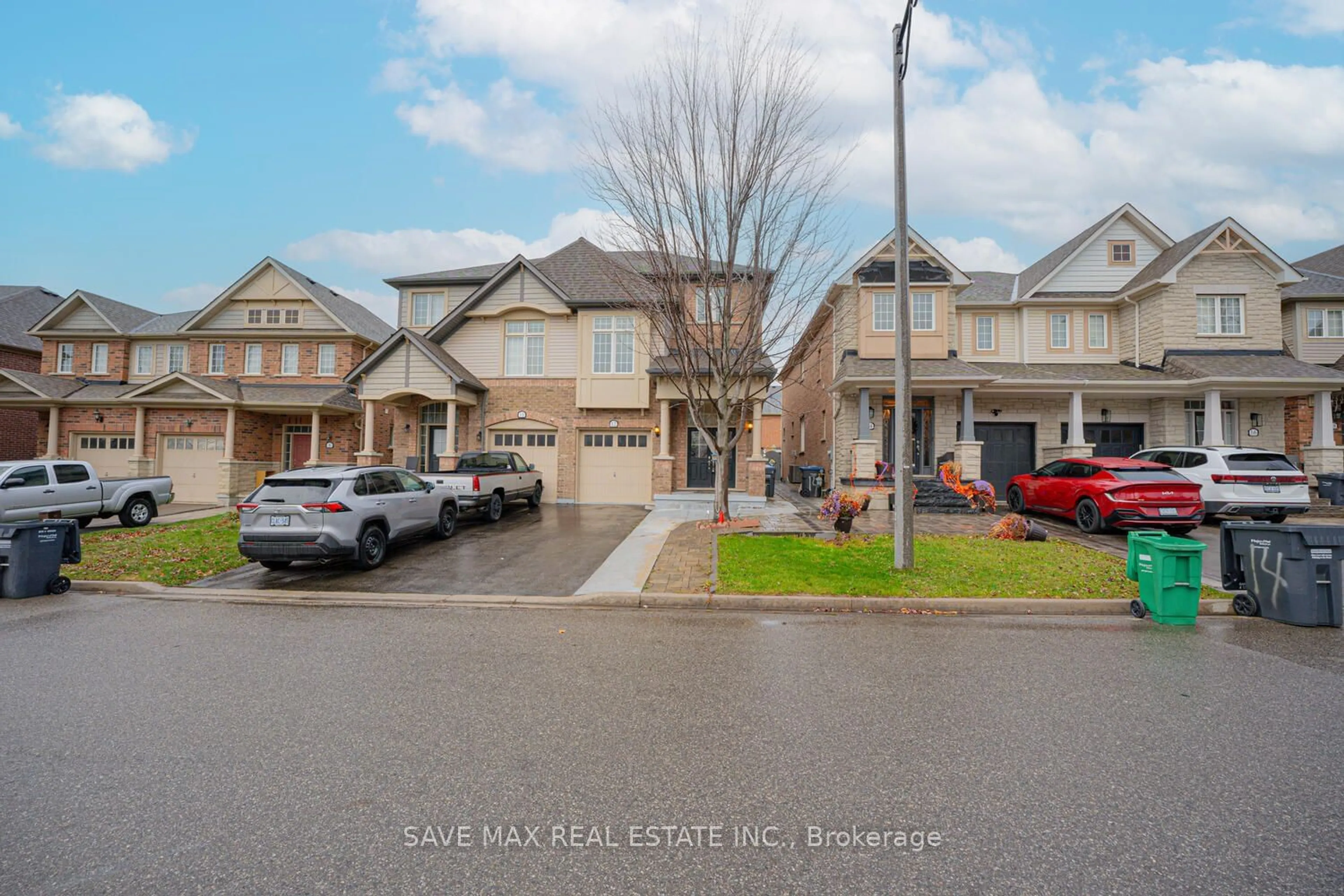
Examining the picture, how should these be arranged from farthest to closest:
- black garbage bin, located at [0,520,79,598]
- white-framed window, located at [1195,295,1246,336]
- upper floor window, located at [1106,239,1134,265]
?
1. upper floor window, located at [1106,239,1134,265]
2. white-framed window, located at [1195,295,1246,336]
3. black garbage bin, located at [0,520,79,598]

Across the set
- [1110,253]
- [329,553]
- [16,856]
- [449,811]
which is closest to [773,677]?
[449,811]

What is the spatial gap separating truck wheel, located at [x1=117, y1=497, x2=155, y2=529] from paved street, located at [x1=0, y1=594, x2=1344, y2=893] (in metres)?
10.5

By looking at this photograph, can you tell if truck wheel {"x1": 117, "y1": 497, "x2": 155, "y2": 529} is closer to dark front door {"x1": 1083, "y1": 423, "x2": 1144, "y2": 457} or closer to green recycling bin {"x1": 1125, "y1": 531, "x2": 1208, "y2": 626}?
green recycling bin {"x1": 1125, "y1": 531, "x2": 1208, "y2": 626}

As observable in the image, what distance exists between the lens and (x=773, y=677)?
194 inches

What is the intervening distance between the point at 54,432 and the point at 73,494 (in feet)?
47.5

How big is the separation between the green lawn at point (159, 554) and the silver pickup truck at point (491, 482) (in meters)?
4.09

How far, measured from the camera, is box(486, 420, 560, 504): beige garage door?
66.9 ft

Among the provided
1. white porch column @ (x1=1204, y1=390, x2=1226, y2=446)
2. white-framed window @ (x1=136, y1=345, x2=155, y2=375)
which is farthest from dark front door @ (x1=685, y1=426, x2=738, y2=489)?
white-framed window @ (x1=136, y1=345, x2=155, y2=375)

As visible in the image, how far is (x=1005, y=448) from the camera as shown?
20188 millimetres

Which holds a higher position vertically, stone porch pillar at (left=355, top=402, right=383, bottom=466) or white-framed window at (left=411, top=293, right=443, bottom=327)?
white-framed window at (left=411, top=293, right=443, bottom=327)

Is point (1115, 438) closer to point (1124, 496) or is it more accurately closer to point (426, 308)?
point (1124, 496)

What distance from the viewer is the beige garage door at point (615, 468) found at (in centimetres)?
2025

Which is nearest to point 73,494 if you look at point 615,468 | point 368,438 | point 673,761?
point 368,438

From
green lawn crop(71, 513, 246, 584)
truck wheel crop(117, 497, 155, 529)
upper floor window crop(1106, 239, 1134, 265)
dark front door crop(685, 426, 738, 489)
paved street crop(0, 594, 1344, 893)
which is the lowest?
paved street crop(0, 594, 1344, 893)
